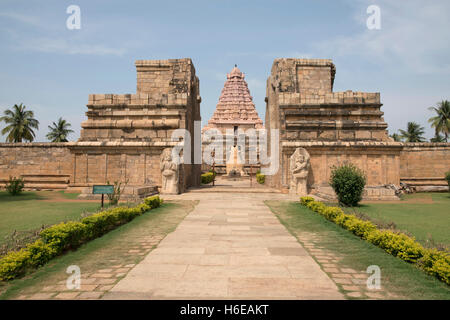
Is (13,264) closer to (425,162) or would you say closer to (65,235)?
(65,235)

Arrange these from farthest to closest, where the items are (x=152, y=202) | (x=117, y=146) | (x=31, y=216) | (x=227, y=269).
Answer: (x=117, y=146) → (x=152, y=202) → (x=31, y=216) → (x=227, y=269)

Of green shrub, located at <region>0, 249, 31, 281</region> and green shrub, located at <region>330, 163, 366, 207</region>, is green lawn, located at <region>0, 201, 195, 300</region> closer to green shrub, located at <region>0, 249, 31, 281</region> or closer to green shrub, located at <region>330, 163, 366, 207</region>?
green shrub, located at <region>0, 249, 31, 281</region>

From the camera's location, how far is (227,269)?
493cm

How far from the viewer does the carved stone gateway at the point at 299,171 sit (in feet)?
Answer: 51.5

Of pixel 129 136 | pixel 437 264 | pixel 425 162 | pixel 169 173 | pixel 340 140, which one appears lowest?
→ pixel 437 264

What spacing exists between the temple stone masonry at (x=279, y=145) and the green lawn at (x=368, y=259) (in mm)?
5893

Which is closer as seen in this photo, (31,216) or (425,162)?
(31,216)

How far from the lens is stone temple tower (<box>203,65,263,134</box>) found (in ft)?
173

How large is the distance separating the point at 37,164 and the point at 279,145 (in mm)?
14626

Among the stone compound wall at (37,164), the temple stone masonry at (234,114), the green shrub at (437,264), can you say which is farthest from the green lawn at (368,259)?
the temple stone masonry at (234,114)

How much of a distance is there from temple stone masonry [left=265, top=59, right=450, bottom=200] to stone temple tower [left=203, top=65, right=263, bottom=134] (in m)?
32.7

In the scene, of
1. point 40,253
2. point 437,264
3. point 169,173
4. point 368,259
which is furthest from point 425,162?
point 40,253

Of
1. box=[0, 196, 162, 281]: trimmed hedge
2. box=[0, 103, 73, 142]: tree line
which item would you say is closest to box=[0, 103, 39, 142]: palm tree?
box=[0, 103, 73, 142]: tree line
